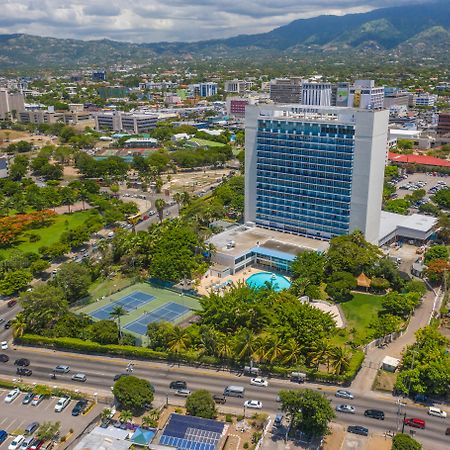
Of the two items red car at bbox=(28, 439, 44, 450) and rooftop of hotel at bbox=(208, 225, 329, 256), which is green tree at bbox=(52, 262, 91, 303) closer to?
rooftop of hotel at bbox=(208, 225, 329, 256)

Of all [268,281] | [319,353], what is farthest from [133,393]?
[268,281]

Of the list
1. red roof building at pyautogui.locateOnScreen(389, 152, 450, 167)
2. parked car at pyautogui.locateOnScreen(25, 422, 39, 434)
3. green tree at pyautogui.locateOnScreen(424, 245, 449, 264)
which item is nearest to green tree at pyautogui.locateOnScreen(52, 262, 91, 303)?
parked car at pyautogui.locateOnScreen(25, 422, 39, 434)

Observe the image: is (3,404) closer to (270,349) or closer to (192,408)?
(192,408)

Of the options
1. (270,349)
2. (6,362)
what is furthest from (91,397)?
(270,349)

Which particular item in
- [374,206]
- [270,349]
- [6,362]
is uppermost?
[374,206]

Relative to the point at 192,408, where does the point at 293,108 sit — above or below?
above
